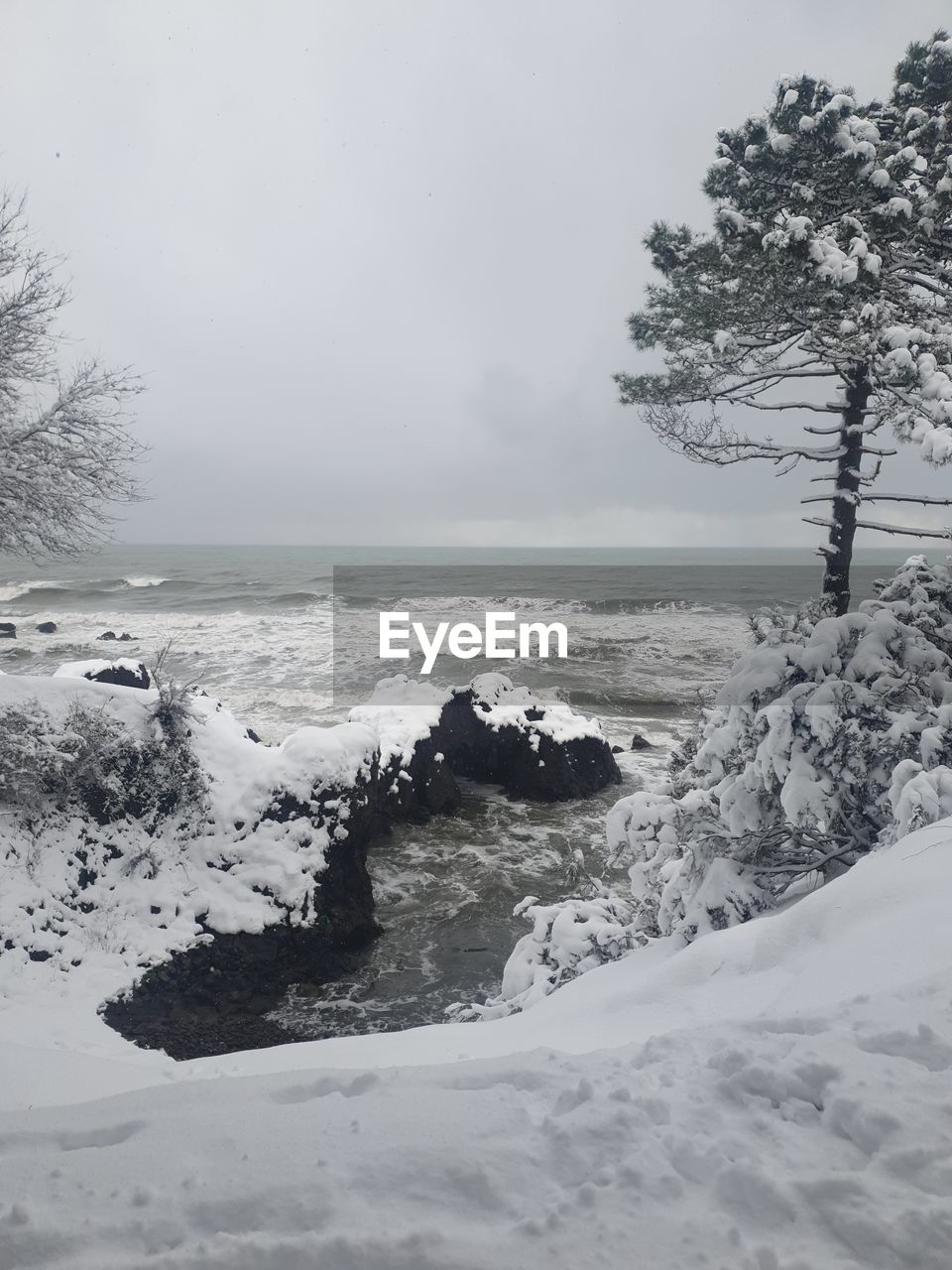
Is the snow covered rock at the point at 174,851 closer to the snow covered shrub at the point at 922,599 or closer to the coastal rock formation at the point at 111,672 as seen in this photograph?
the coastal rock formation at the point at 111,672

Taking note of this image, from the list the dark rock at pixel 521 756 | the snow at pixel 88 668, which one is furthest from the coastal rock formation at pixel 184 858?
the dark rock at pixel 521 756

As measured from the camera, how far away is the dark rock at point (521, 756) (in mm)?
15219

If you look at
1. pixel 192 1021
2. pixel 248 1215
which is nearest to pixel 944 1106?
pixel 248 1215

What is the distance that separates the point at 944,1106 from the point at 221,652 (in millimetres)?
32835

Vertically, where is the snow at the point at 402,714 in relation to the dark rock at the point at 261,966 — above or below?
above

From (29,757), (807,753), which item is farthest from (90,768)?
(807,753)

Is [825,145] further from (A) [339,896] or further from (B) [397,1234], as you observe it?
(A) [339,896]

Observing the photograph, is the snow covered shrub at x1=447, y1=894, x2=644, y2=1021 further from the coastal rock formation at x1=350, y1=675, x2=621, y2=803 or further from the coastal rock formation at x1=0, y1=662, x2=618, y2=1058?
the coastal rock formation at x1=350, y1=675, x2=621, y2=803

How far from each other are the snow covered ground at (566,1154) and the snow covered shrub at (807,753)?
1803 millimetres

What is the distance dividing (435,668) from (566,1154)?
27339 mm

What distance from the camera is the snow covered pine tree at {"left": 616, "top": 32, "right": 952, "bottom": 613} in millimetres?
6215

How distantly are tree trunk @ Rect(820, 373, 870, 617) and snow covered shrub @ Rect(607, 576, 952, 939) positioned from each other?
3352 millimetres

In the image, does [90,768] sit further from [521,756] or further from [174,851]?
[521,756]

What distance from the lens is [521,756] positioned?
51.1ft
